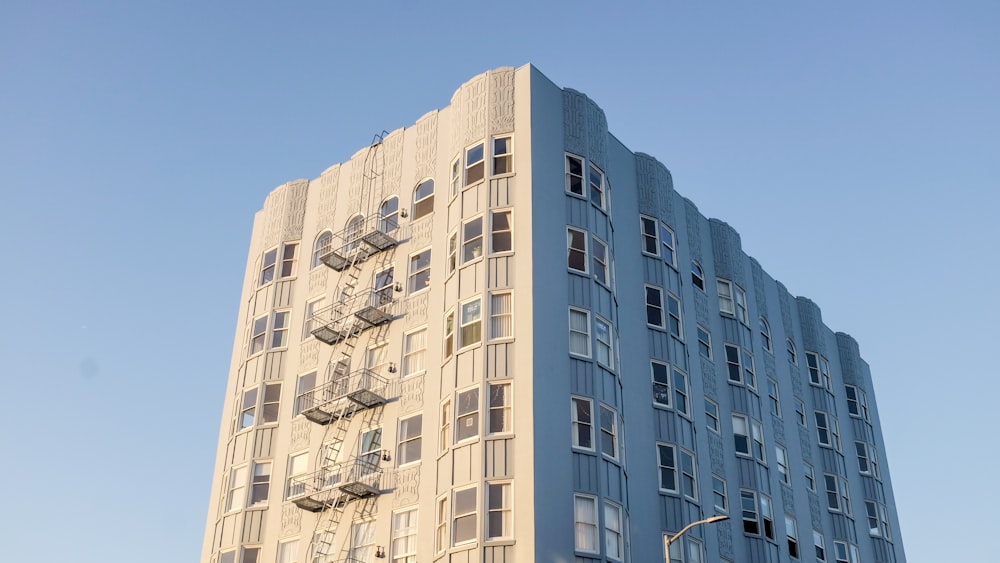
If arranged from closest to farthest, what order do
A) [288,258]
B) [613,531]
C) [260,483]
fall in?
[613,531], [260,483], [288,258]

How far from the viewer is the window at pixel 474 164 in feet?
140

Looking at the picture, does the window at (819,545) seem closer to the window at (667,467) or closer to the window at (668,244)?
the window at (667,467)

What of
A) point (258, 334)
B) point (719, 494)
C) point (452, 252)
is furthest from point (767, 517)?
point (258, 334)

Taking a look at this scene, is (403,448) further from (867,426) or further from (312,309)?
(867,426)

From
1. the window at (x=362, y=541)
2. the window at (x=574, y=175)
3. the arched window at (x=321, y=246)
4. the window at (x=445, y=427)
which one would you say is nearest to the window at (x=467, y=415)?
the window at (x=445, y=427)

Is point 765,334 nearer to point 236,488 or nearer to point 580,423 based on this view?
point 580,423

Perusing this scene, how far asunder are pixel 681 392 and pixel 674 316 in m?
3.87

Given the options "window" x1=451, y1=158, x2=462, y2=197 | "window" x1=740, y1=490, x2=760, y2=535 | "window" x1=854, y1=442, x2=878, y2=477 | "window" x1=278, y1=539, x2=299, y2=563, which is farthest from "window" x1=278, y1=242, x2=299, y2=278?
"window" x1=854, y1=442, x2=878, y2=477

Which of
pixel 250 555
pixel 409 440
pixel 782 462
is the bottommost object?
pixel 250 555

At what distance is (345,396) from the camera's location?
4159 cm

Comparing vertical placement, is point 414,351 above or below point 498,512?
above

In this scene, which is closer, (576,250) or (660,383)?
(576,250)

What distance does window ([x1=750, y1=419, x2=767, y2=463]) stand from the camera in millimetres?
48938

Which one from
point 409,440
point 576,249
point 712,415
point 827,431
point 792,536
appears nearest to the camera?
point 409,440
